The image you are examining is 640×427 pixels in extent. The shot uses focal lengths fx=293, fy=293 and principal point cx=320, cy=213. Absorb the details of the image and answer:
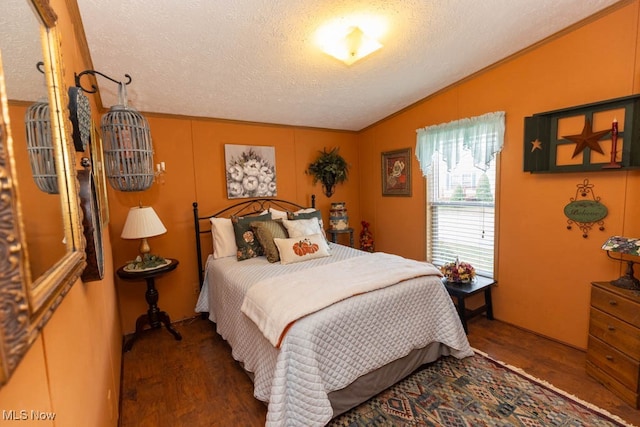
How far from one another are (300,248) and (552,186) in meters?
2.32

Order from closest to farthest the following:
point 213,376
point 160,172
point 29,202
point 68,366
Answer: point 29,202 < point 68,366 < point 213,376 < point 160,172

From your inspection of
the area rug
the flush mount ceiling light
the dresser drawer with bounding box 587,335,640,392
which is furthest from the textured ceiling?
the area rug

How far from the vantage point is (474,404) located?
1.92 m

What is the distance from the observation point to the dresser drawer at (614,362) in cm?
185

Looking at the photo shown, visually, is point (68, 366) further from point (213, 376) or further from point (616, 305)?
point (616, 305)

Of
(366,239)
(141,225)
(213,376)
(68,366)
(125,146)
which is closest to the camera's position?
(68,366)

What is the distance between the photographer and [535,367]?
2287mm

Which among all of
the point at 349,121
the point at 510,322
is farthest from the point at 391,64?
the point at 510,322

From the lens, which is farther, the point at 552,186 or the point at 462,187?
the point at 462,187

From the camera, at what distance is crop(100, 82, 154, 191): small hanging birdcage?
1.97m

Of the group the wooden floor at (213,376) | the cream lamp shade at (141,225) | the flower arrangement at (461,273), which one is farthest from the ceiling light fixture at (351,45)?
the wooden floor at (213,376)

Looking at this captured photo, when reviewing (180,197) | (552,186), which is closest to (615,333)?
(552,186)

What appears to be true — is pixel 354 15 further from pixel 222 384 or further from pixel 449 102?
pixel 222 384

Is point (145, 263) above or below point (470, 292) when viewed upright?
above
